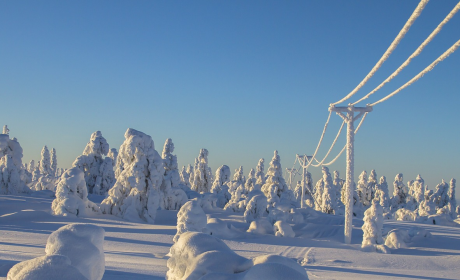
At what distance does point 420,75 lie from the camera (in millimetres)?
7770

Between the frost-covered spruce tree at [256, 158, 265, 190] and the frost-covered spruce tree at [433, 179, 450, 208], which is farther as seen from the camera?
the frost-covered spruce tree at [433, 179, 450, 208]

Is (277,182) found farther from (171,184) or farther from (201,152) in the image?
(201,152)

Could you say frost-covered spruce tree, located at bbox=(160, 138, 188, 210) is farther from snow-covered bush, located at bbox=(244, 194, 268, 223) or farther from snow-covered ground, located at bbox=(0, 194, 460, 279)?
snow-covered ground, located at bbox=(0, 194, 460, 279)

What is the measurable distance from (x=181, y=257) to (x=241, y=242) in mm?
9699

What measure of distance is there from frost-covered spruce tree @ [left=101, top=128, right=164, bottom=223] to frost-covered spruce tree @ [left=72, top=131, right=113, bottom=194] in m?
11.6

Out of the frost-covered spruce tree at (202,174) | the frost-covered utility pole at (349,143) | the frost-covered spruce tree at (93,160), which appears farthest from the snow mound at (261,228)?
the frost-covered spruce tree at (202,174)

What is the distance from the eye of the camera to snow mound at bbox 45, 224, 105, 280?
4.57 metres

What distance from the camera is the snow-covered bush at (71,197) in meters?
19.0

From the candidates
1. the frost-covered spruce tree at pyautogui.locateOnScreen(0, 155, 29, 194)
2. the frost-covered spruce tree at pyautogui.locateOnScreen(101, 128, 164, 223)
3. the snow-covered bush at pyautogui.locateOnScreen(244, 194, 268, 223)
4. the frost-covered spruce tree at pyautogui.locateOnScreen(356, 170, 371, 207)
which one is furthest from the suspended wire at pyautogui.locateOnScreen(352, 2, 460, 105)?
the frost-covered spruce tree at pyautogui.locateOnScreen(356, 170, 371, 207)

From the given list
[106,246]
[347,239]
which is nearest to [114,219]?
[106,246]

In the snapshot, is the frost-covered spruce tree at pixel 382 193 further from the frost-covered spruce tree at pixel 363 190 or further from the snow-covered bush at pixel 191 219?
the snow-covered bush at pixel 191 219

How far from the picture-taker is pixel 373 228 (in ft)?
46.9

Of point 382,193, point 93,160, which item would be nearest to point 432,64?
point 93,160

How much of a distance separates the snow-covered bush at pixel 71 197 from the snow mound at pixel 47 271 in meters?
16.9
